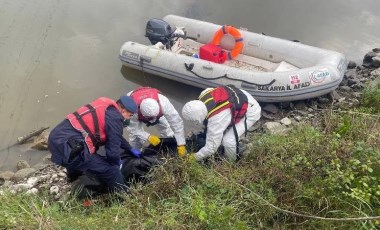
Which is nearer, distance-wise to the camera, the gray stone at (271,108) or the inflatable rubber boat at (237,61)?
the inflatable rubber boat at (237,61)

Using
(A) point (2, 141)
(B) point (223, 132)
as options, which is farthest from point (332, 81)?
(A) point (2, 141)

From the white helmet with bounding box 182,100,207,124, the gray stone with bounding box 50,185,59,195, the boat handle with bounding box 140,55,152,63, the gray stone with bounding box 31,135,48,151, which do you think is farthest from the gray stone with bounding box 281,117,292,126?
the gray stone with bounding box 31,135,48,151

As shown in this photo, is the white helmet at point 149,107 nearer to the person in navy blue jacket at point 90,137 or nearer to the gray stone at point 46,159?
the person in navy blue jacket at point 90,137

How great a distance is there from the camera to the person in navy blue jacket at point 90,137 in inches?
Result: 129

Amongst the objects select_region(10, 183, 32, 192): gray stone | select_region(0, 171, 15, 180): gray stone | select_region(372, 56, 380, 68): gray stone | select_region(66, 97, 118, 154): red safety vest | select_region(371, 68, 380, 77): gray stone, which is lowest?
select_region(0, 171, 15, 180): gray stone

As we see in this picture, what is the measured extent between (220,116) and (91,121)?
1.23 meters

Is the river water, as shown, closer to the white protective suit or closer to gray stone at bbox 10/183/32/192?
gray stone at bbox 10/183/32/192

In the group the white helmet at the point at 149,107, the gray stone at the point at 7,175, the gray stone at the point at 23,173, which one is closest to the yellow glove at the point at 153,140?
the white helmet at the point at 149,107

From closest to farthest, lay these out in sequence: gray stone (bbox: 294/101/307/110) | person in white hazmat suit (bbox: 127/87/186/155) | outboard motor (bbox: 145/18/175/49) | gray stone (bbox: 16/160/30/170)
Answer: person in white hazmat suit (bbox: 127/87/186/155)
gray stone (bbox: 16/160/30/170)
gray stone (bbox: 294/101/307/110)
outboard motor (bbox: 145/18/175/49)

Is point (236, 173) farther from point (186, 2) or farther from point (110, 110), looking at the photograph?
point (186, 2)

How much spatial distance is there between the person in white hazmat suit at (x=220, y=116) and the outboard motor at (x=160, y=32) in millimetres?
2486

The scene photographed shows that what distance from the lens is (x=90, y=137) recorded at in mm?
3322

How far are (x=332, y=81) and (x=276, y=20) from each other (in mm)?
3042

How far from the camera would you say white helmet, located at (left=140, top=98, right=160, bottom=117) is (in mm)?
3670
